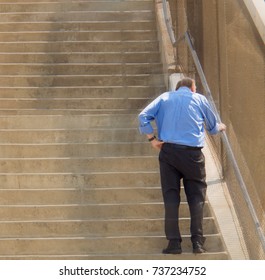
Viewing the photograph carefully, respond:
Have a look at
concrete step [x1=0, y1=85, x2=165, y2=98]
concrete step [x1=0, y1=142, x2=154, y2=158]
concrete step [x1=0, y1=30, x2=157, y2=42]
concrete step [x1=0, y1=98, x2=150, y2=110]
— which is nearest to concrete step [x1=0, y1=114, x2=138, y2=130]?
concrete step [x1=0, y1=142, x2=154, y2=158]

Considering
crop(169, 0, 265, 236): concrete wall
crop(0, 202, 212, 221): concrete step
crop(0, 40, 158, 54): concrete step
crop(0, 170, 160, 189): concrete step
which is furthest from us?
crop(0, 40, 158, 54): concrete step

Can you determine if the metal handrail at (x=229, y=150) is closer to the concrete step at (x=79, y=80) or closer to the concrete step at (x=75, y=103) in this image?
the concrete step at (x=75, y=103)

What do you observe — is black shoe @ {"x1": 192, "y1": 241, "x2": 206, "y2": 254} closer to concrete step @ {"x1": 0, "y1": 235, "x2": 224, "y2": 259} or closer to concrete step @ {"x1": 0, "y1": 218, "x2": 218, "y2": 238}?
concrete step @ {"x1": 0, "y1": 235, "x2": 224, "y2": 259}

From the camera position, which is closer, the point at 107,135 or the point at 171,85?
the point at 107,135

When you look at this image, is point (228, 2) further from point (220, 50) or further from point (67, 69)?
Result: point (67, 69)

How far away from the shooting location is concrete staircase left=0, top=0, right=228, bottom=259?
789cm

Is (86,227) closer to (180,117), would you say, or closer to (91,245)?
(91,245)

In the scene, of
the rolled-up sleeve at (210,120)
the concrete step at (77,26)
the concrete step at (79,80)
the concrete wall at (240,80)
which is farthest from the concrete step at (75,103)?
the rolled-up sleeve at (210,120)

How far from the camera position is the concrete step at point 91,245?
7715mm

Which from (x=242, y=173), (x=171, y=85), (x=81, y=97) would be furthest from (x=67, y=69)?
(x=242, y=173)

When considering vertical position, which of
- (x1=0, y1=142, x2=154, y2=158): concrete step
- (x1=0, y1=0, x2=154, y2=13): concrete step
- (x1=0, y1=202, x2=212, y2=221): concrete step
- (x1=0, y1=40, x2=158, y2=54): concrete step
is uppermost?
(x1=0, y1=0, x2=154, y2=13): concrete step

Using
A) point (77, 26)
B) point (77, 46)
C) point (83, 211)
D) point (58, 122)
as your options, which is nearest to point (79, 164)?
point (83, 211)

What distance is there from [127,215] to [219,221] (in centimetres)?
80
